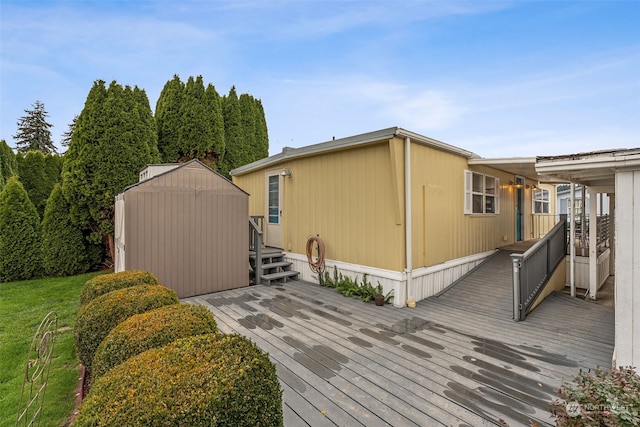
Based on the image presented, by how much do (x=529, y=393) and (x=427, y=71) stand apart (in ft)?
30.3

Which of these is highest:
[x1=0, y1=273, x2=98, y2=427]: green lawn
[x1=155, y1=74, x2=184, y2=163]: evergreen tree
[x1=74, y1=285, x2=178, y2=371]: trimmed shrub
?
[x1=155, y1=74, x2=184, y2=163]: evergreen tree

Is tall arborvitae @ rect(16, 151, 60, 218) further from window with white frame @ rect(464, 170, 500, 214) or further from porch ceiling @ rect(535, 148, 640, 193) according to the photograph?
porch ceiling @ rect(535, 148, 640, 193)

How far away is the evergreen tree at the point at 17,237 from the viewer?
24.8 ft

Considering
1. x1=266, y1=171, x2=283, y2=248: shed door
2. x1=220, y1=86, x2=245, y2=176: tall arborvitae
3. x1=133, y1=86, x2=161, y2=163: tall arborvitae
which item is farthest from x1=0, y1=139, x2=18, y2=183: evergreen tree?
x1=266, y1=171, x2=283, y2=248: shed door

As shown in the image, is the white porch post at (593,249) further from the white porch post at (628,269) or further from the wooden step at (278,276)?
the wooden step at (278,276)

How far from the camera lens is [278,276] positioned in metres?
6.60

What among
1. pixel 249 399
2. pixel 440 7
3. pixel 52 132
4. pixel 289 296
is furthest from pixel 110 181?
pixel 52 132

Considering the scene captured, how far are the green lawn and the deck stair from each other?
3.30 m

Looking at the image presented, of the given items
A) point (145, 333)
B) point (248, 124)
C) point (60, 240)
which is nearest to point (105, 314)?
point (145, 333)

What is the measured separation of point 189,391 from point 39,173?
14149mm

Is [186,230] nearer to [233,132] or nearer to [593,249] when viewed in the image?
[593,249]

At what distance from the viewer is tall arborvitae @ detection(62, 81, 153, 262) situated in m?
7.65

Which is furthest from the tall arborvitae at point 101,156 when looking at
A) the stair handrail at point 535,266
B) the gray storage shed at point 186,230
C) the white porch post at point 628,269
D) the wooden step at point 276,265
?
the white porch post at point 628,269

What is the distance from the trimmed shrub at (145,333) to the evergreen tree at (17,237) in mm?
8117
